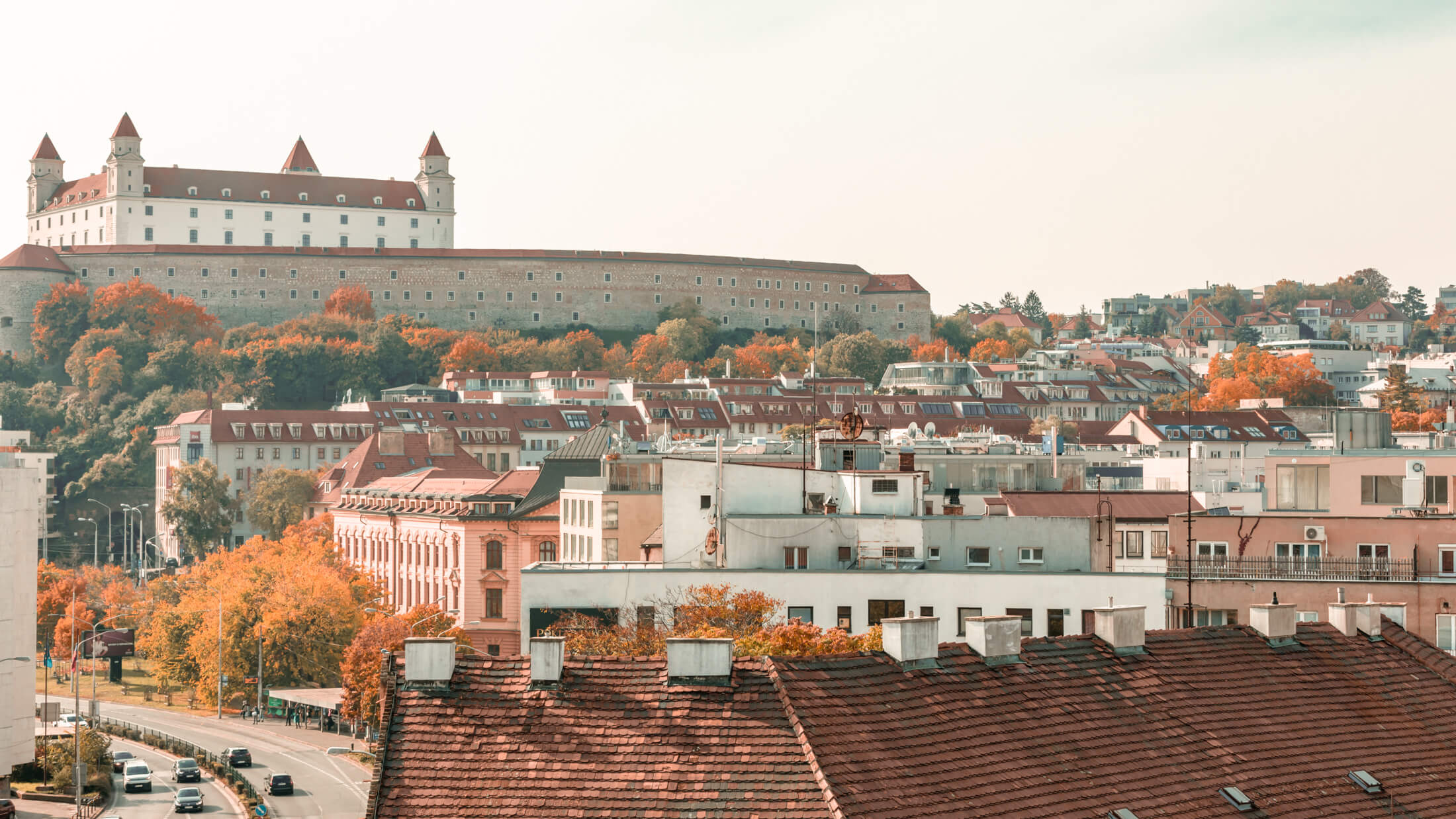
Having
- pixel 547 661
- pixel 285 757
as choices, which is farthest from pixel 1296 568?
pixel 285 757

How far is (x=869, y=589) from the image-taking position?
29594 millimetres

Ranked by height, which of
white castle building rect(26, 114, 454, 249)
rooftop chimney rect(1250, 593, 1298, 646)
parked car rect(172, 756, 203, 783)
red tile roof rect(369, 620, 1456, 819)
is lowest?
parked car rect(172, 756, 203, 783)

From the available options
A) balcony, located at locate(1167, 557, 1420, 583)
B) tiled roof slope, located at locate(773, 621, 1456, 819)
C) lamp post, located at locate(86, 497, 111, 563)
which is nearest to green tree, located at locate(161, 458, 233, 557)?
lamp post, located at locate(86, 497, 111, 563)

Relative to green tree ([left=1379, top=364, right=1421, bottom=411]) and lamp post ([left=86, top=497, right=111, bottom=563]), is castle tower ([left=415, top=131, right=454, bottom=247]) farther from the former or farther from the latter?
green tree ([left=1379, top=364, right=1421, bottom=411])

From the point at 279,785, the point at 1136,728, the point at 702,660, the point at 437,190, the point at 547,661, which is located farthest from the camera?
the point at 437,190

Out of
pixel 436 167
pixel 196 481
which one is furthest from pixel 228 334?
pixel 196 481

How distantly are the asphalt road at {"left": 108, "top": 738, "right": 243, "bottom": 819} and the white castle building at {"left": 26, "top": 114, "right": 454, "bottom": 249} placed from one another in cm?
10111

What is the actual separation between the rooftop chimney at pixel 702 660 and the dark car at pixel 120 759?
114 feet

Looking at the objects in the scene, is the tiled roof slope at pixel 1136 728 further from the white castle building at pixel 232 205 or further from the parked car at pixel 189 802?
the white castle building at pixel 232 205

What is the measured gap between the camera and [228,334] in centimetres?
13462

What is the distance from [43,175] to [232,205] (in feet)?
64.9

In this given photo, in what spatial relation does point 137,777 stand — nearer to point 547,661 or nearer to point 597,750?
point 547,661

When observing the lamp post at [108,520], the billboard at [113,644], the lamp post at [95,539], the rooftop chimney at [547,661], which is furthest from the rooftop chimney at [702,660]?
the lamp post at [108,520]

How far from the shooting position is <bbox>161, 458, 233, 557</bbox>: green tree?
3927 inches
